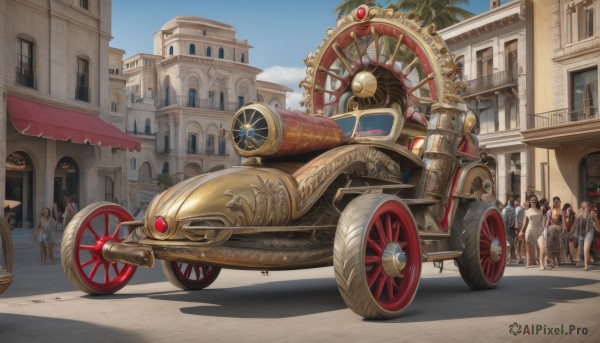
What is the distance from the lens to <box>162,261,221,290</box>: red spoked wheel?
8.73 m

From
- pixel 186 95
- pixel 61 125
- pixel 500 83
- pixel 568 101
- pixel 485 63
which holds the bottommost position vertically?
pixel 61 125

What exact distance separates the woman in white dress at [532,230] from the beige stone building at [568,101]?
11.0m

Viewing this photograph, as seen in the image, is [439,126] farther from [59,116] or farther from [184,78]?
[184,78]

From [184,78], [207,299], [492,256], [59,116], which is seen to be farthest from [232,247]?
[184,78]

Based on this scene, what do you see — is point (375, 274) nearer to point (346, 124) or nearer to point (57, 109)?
point (346, 124)

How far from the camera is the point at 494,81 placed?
1355 inches

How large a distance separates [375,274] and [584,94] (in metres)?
23.1

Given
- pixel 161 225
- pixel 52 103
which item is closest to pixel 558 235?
pixel 161 225

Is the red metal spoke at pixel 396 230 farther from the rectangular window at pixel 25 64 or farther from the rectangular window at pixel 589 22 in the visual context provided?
the rectangular window at pixel 589 22

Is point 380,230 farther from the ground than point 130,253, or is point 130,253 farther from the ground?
point 380,230

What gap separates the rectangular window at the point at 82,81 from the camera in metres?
26.0

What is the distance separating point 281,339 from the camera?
5.60 m

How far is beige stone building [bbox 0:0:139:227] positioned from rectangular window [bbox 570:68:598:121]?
680 inches

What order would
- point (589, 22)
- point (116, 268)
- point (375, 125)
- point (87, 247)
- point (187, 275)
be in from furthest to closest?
point (589, 22), point (375, 125), point (187, 275), point (116, 268), point (87, 247)
